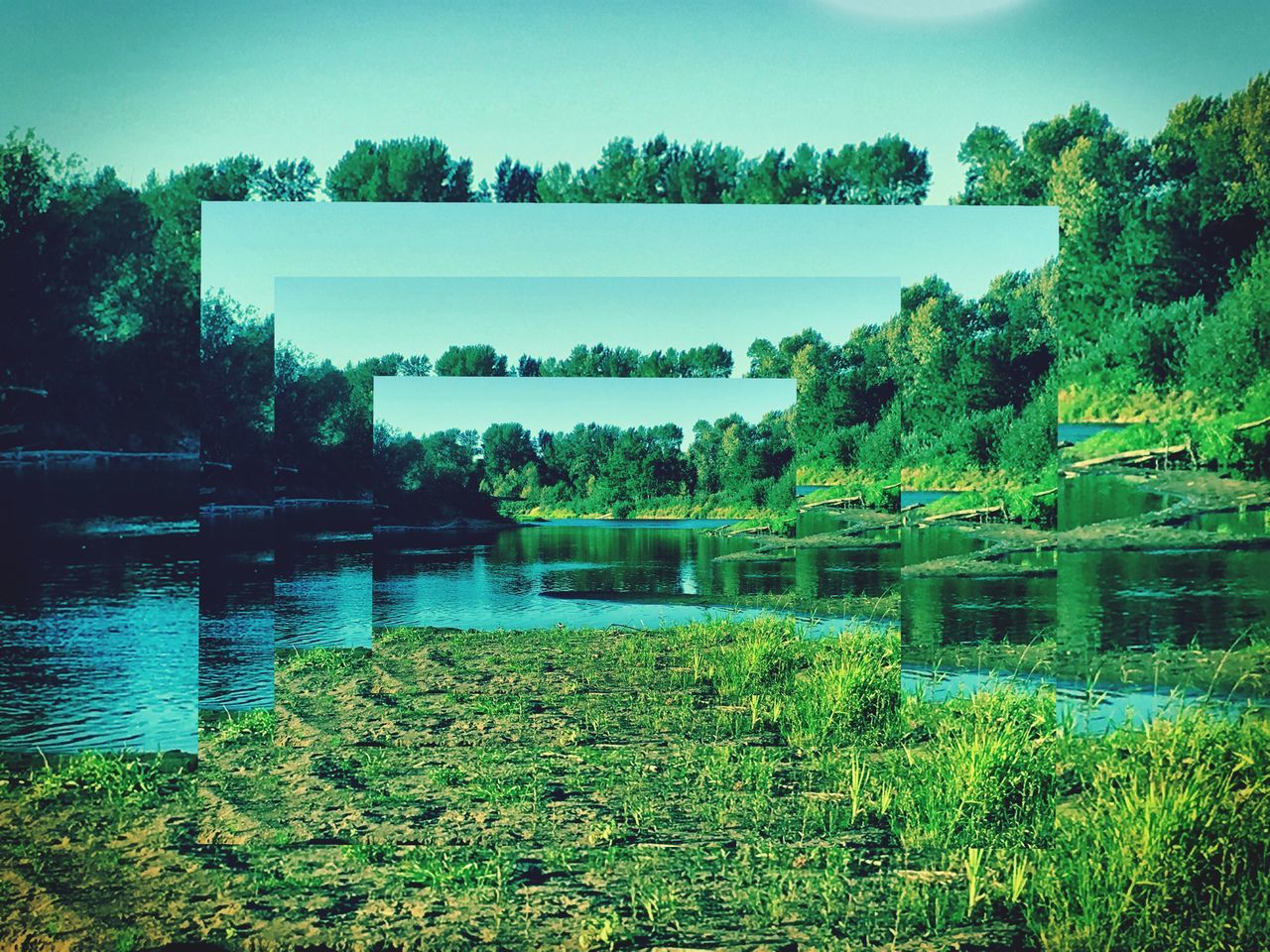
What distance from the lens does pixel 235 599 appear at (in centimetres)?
986

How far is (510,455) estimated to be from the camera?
9.09 meters

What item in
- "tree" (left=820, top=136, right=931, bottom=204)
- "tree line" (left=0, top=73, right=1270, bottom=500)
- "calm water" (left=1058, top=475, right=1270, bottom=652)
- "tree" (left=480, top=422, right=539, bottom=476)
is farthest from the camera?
"tree" (left=820, top=136, right=931, bottom=204)

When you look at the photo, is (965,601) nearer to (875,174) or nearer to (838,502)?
(838,502)

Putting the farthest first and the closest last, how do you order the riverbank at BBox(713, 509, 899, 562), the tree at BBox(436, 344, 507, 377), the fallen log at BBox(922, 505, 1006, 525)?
the tree at BBox(436, 344, 507, 377)
the riverbank at BBox(713, 509, 899, 562)
the fallen log at BBox(922, 505, 1006, 525)

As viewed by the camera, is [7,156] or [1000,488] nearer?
[1000,488]

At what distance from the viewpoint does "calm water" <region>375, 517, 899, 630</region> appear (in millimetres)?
8688

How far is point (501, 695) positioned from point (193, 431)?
4079 millimetres

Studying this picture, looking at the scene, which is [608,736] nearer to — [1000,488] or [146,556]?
[1000,488]

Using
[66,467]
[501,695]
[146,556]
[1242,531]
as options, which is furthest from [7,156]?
[1242,531]

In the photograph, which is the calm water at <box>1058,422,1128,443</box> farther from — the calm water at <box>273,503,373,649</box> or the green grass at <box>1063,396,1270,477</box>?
the calm water at <box>273,503,373,649</box>

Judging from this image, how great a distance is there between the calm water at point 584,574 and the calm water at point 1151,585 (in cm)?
129

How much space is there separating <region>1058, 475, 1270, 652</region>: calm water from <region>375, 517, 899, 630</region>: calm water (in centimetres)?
129

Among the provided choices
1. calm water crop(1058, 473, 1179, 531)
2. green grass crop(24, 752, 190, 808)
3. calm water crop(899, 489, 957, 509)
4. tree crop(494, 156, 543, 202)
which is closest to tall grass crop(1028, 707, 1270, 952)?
calm water crop(1058, 473, 1179, 531)

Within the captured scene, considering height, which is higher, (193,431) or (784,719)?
(193,431)
